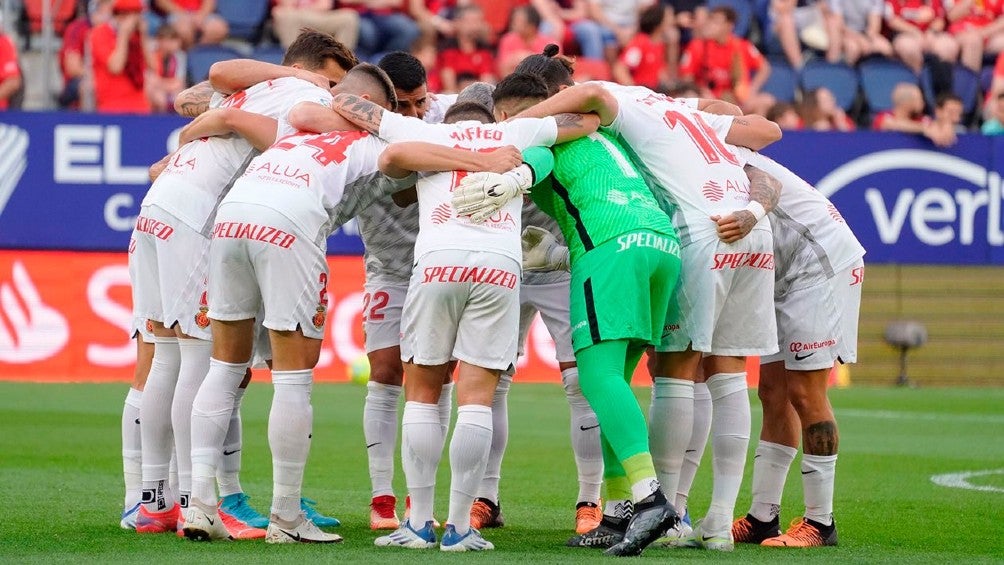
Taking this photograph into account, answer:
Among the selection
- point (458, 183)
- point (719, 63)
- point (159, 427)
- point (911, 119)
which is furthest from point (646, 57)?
point (159, 427)

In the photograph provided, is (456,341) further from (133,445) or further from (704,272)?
(133,445)

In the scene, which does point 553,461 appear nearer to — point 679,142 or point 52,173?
point 679,142

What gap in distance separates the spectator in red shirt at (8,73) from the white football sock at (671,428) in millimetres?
11465

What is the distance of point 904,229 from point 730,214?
1111cm

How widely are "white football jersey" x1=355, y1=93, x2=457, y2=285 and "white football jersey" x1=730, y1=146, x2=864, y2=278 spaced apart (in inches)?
69.2

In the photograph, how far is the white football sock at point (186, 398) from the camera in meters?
6.94

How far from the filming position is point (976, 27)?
20.1 m

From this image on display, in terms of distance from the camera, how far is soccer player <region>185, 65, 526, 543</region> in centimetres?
669

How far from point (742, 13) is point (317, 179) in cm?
1377

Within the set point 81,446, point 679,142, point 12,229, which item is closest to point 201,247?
point 679,142

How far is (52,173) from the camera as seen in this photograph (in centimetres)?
1602

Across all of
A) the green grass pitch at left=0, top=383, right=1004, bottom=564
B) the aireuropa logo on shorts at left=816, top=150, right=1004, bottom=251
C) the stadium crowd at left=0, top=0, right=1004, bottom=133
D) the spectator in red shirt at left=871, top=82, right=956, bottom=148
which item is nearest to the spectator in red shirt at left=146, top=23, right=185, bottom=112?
the stadium crowd at left=0, top=0, right=1004, bottom=133

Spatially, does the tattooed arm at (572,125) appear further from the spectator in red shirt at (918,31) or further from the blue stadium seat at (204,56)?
the spectator in red shirt at (918,31)

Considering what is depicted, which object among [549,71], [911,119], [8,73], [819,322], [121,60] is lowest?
[819,322]
